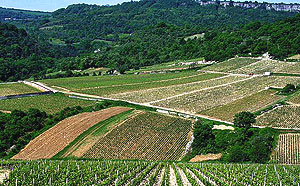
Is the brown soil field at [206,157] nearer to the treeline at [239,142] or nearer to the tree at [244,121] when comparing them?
the treeline at [239,142]

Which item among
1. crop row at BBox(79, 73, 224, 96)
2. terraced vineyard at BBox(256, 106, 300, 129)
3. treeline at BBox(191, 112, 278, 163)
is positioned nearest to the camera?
treeline at BBox(191, 112, 278, 163)

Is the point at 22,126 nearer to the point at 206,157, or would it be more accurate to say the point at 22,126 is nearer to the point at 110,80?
the point at 206,157

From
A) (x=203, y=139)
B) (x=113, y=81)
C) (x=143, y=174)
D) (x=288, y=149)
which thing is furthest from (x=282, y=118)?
(x=113, y=81)

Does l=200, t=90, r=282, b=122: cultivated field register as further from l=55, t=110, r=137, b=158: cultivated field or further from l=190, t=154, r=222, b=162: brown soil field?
l=190, t=154, r=222, b=162: brown soil field

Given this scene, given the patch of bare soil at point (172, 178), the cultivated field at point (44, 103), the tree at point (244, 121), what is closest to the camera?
the patch of bare soil at point (172, 178)

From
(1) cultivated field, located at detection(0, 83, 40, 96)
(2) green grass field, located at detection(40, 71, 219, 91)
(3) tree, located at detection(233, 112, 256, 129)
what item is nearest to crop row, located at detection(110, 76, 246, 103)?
(2) green grass field, located at detection(40, 71, 219, 91)

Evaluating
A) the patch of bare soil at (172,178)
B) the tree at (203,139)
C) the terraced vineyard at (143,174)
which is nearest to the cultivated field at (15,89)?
the tree at (203,139)
